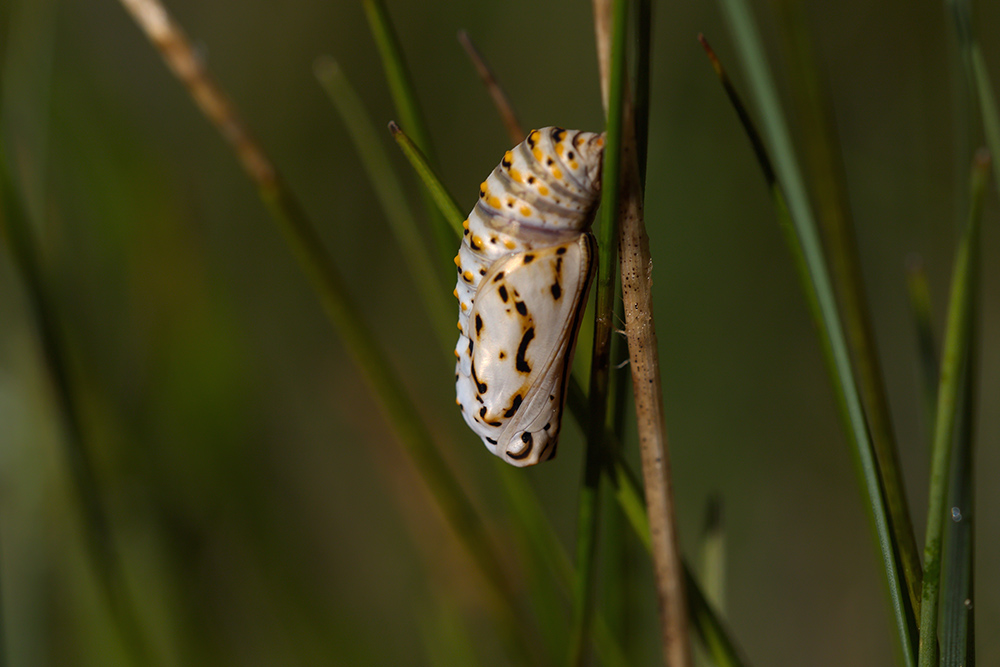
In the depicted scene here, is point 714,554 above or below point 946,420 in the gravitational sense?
below

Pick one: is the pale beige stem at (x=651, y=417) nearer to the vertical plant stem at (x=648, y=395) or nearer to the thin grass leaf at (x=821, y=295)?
the vertical plant stem at (x=648, y=395)

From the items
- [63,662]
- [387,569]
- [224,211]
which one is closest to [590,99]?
[224,211]

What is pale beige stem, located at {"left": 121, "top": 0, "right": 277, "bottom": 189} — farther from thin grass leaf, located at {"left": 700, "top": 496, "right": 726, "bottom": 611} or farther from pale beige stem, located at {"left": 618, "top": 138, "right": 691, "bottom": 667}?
thin grass leaf, located at {"left": 700, "top": 496, "right": 726, "bottom": 611}

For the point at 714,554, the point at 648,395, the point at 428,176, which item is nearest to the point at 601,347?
the point at 648,395

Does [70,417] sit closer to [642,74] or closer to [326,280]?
[326,280]

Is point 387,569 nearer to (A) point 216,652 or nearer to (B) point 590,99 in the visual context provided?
(A) point 216,652

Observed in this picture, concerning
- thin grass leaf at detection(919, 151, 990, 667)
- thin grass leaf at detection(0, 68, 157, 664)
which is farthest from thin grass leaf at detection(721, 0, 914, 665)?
thin grass leaf at detection(0, 68, 157, 664)

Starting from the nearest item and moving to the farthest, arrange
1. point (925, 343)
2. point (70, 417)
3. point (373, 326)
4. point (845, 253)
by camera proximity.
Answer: point (845, 253), point (925, 343), point (70, 417), point (373, 326)
